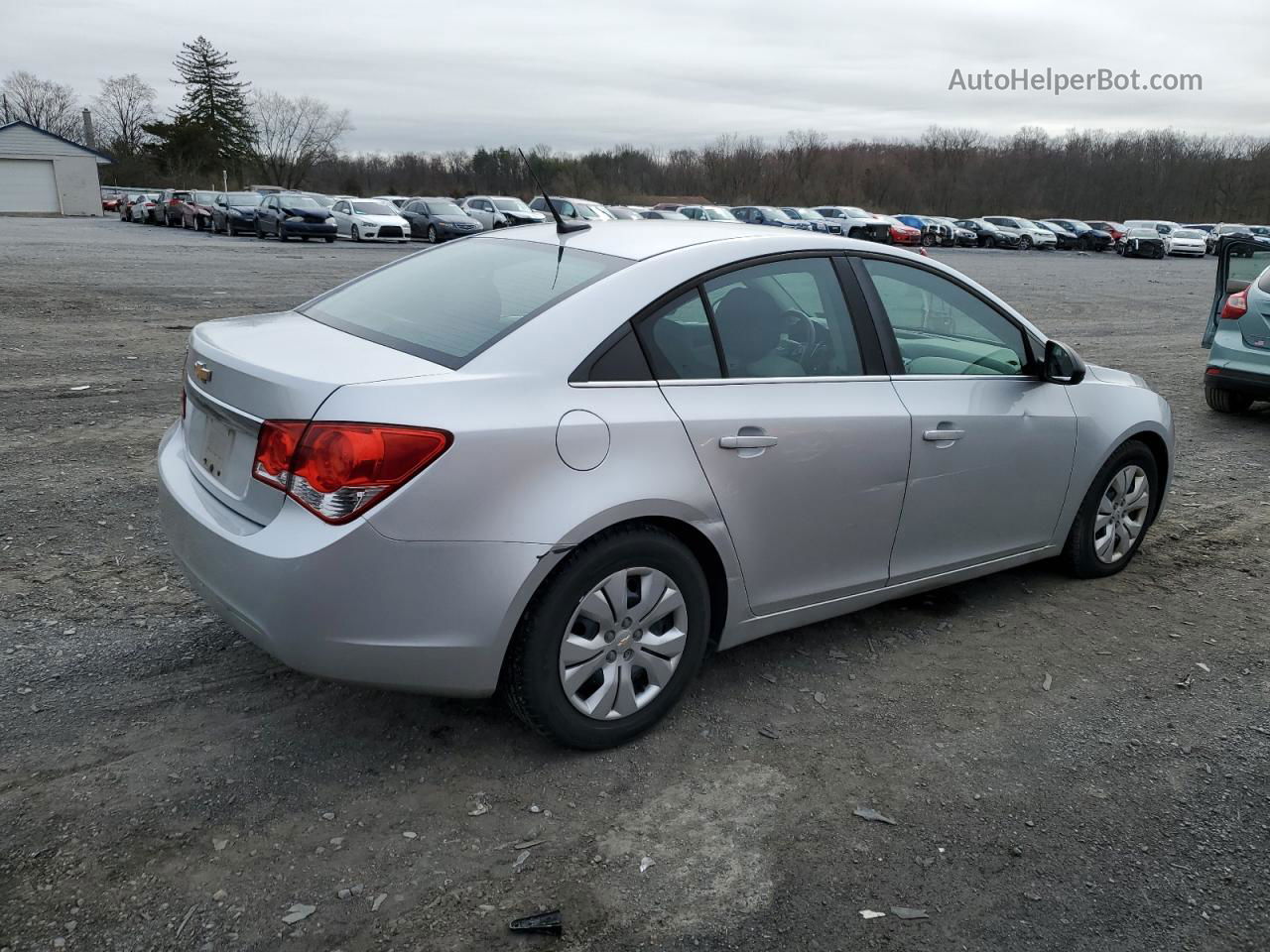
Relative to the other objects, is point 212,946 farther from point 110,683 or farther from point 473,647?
point 110,683

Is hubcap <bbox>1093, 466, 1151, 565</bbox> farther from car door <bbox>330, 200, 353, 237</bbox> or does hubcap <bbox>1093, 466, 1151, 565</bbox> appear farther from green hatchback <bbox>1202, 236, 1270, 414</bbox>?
car door <bbox>330, 200, 353, 237</bbox>

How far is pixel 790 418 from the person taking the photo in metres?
3.53

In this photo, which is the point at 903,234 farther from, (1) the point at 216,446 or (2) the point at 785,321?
(1) the point at 216,446

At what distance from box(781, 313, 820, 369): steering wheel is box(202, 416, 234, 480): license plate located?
6.15 feet

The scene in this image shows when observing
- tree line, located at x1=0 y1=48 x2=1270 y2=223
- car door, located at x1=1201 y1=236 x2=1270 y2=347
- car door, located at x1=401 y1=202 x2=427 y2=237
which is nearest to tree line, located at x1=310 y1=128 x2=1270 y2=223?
tree line, located at x1=0 y1=48 x2=1270 y2=223

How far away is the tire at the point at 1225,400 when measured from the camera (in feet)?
30.1

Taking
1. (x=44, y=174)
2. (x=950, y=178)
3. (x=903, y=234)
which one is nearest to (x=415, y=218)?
(x=903, y=234)

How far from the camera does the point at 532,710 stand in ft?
10.2

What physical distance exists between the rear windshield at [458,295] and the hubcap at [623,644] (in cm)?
84

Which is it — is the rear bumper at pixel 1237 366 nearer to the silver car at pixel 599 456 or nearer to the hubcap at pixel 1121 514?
the hubcap at pixel 1121 514

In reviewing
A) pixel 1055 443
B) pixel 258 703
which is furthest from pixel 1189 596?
pixel 258 703

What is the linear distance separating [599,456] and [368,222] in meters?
33.9

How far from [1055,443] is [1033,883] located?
2197 mm

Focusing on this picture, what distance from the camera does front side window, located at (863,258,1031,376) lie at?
4047 millimetres
